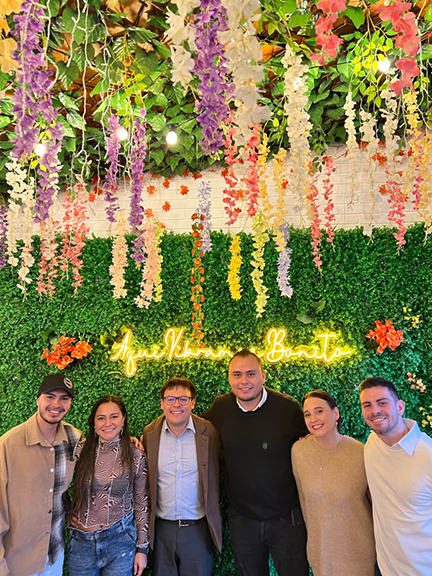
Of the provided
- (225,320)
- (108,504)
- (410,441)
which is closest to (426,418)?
(410,441)

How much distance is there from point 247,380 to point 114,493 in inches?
42.9

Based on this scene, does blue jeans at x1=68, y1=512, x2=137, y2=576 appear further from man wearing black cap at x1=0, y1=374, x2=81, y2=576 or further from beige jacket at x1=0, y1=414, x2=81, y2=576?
beige jacket at x1=0, y1=414, x2=81, y2=576

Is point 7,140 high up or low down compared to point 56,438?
up

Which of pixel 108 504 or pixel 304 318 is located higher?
pixel 304 318

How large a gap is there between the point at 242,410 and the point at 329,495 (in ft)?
2.51

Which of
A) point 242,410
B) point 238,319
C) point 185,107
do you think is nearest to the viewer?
point 242,410

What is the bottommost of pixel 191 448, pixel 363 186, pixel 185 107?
pixel 191 448

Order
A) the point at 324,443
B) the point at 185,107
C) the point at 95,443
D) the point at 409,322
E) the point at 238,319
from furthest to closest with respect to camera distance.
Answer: the point at 238,319
the point at 409,322
the point at 185,107
the point at 95,443
the point at 324,443

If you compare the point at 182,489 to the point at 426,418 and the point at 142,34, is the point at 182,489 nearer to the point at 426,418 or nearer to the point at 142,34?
the point at 426,418

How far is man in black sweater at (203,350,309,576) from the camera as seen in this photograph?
8.18ft

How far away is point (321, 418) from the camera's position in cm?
237

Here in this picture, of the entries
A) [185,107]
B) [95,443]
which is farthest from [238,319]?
[185,107]

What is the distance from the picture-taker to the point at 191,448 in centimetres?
271

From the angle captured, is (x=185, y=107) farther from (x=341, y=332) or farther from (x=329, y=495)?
(x=329, y=495)
